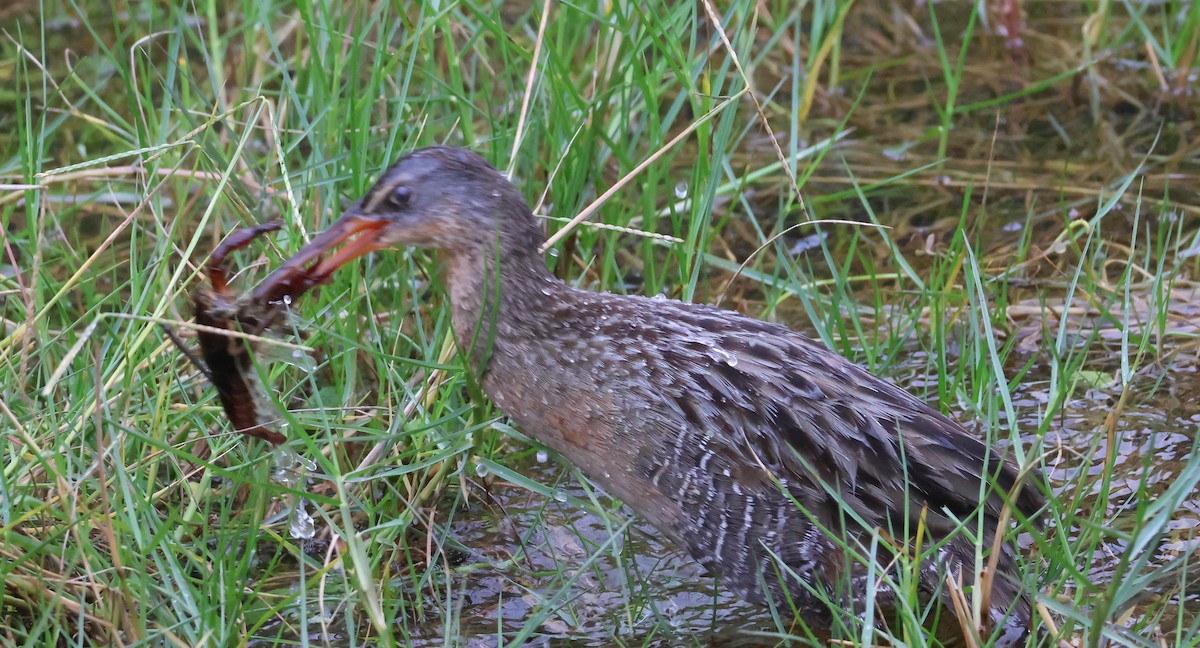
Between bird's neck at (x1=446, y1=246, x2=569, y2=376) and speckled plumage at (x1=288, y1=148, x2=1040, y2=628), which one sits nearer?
speckled plumage at (x1=288, y1=148, x2=1040, y2=628)

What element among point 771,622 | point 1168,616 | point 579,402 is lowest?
point 771,622

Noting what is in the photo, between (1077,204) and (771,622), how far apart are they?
2319mm

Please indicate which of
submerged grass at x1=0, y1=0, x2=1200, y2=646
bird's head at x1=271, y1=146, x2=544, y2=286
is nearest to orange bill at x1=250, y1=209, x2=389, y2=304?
bird's head at x1=271, y1=146, x2=544, y2=286

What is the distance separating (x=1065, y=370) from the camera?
3525mm

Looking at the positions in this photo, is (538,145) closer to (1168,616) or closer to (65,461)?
(65,461)

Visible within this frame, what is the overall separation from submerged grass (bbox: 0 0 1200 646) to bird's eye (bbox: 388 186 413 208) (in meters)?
0.33

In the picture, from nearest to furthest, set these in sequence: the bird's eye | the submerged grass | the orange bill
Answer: the submerged grass → the orange bill → the bird's eye

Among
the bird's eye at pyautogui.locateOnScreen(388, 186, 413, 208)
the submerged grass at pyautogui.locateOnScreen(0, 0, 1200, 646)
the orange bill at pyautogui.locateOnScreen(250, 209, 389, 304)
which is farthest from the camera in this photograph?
the bird's eye at pyautogui.locateOnScreen(388, 186, 413, 208)

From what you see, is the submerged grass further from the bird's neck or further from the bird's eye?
the bird's eye

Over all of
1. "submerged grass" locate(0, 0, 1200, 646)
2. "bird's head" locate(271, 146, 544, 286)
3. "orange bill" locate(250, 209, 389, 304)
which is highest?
"bird's head" locate(271, 146, 544, 286)

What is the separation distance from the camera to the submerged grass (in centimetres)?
307

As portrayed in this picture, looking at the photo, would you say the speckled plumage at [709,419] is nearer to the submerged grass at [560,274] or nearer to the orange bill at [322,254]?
the orange bill at [322,254]

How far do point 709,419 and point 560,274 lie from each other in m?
1.42

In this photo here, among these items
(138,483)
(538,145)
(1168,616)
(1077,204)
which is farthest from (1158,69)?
(138,483)
